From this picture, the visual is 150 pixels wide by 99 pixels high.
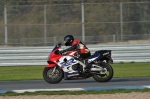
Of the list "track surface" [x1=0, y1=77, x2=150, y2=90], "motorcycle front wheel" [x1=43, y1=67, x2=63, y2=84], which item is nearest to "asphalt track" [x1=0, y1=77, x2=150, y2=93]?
"track surface" [x1=0, y1=77, x2=150, y2=90]

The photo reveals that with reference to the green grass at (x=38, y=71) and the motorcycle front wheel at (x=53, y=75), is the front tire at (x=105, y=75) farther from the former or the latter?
the green grass at (x=38, y=71)

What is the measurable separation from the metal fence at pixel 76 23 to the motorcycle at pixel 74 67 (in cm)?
738

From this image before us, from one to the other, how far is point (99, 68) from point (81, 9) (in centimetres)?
801

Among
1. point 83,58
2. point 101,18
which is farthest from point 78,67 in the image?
point 101,18

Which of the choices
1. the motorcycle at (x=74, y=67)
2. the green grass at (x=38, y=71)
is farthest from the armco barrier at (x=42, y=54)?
the motorcycle at (x=74, y=67)

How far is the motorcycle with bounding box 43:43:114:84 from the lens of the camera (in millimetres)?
14297

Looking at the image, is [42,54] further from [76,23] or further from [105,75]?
[105,75]

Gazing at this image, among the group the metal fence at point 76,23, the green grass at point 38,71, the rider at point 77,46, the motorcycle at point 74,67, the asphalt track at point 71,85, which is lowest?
the asphalt track at point 71,85

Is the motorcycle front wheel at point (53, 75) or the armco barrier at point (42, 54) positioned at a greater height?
the armco barrier at point (42, 54)

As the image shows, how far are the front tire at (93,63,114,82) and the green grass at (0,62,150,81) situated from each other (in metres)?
2.32

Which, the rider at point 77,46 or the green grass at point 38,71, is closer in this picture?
the rider at point 77,46

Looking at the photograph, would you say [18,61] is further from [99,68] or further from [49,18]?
[99,68]

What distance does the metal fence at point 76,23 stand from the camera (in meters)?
22.1

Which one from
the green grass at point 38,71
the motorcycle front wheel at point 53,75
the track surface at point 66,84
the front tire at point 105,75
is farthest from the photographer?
the green grass at point 38,71
